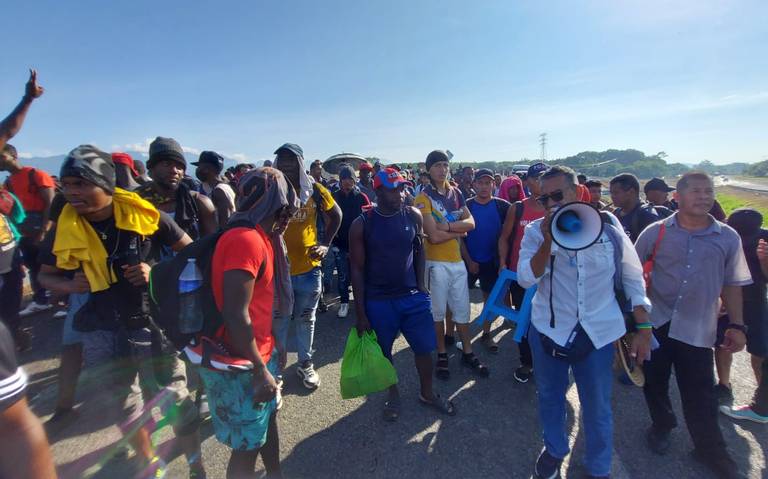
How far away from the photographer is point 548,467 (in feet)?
7.84

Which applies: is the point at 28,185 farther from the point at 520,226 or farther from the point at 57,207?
the point at 520,226

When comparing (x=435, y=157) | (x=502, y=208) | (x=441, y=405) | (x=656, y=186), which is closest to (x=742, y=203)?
(x=656, y=186)

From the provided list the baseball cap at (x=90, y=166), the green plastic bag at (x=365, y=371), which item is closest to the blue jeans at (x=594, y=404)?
the green plastic bag at (x=365, y=371)

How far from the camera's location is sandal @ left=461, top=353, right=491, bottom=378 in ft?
12.1

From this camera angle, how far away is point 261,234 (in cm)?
186

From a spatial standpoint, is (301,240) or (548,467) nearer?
(548,467)

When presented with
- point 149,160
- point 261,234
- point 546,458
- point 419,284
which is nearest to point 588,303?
point 546,458

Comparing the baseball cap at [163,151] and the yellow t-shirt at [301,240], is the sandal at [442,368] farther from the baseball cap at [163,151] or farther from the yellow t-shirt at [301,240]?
the baseball cap at [163,151]

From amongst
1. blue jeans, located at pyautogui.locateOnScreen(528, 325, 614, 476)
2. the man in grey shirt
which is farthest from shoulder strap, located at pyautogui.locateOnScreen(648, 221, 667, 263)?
blue jeans, located at pyautogui.locateOnScreen(528, 325, 614, 476)

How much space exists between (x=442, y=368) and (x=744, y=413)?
264cm

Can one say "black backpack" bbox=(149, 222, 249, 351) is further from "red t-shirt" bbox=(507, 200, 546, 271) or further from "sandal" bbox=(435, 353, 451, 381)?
"red t-shirt" bbox=(507, 200, 546, 271)

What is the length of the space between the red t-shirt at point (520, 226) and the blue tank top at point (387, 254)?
151cm

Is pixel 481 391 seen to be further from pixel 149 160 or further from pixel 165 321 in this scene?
pixel 149 160

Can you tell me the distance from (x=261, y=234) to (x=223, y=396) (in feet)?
2.94
